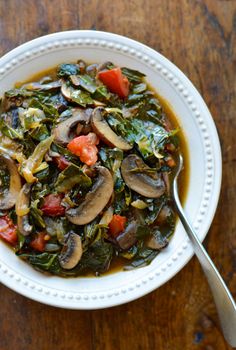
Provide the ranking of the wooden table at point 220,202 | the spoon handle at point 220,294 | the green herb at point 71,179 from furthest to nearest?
the wooden table at point 220,202
the green herb at point 71,179
the spoon handle at point 220,294

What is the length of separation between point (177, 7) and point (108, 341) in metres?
2.63

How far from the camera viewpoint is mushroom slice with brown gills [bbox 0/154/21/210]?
3588 mm

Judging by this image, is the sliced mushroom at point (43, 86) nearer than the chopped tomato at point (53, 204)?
No

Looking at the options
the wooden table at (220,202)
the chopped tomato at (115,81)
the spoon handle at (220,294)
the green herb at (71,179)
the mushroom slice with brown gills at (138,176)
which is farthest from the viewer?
the wooden table at (220,202)

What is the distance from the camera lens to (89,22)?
13.1 ft

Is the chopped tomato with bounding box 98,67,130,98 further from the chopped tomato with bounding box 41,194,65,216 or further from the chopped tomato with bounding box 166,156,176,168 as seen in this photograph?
the chopped tomato with bounding box 41,194,65,216

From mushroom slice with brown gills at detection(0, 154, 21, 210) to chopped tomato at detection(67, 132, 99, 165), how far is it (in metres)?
0.41

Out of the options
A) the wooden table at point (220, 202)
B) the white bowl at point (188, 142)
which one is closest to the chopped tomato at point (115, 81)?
the white bowl at point (188, 142)

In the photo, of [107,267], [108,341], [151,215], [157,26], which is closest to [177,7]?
[157,26]

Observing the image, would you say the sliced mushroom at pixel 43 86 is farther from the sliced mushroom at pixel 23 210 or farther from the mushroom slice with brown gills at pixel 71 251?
the mushroom slice with brown gills at pixel 71 251

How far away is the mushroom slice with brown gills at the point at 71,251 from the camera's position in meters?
3.52

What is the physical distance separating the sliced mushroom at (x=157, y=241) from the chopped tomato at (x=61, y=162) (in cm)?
80

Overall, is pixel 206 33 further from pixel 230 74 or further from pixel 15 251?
pixel 15 251

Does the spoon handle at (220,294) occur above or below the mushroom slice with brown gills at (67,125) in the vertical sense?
below
